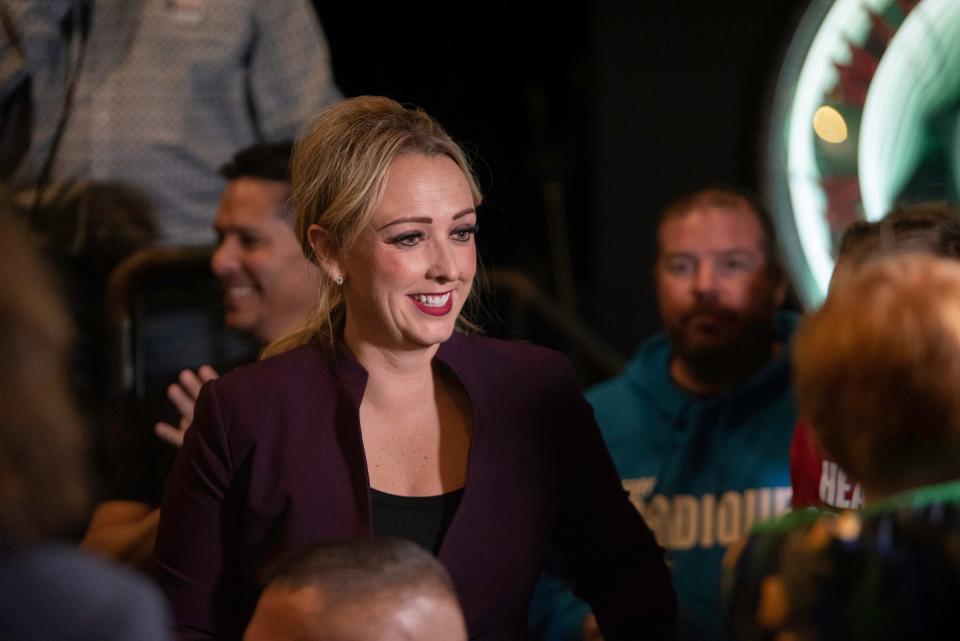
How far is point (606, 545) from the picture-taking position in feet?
A: 7.99

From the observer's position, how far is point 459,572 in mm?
2262

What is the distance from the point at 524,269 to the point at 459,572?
3325 millimetres

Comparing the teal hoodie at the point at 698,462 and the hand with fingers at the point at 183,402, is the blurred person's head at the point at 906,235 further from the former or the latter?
the hand with fingers at the point at 183,402

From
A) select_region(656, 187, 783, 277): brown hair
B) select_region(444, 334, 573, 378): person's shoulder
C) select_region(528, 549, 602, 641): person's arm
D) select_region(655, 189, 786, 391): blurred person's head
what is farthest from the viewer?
select_region(656, 187, 783, 277): brown hair

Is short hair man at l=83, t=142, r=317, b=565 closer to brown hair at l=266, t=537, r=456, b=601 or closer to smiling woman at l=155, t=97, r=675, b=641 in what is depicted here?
smiling woman at l=155, t=97, r=675, b=641

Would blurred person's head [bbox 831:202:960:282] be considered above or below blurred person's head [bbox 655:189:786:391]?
above

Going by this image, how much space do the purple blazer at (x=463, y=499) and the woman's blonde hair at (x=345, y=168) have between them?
11 centimetres

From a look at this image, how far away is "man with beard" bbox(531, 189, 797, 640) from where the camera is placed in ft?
9.93

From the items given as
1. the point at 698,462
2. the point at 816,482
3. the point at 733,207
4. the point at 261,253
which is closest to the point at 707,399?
the point at 698,462

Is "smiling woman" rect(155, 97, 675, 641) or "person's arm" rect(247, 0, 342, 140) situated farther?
"person's arm" rect(247, 0, 342, 140)

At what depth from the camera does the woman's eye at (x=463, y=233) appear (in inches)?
93.6

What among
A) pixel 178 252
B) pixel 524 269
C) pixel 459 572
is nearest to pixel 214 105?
pixel 178 252

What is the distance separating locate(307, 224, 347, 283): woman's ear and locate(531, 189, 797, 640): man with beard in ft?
2.77

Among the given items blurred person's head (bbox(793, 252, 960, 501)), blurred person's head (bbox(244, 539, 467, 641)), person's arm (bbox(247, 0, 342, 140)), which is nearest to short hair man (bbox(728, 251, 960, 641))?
blurred person's head (bbox(793, 252, 960, 501))
